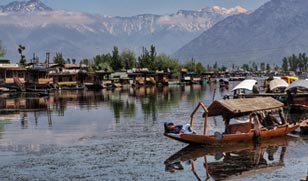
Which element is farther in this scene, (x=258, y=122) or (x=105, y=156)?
(x=258, y=122)

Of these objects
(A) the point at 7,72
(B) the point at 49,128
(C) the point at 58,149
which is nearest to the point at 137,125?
(B) the point at 49,128

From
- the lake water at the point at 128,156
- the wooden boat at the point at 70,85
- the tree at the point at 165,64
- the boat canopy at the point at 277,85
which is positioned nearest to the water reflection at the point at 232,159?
the lake water at the point at 128,156

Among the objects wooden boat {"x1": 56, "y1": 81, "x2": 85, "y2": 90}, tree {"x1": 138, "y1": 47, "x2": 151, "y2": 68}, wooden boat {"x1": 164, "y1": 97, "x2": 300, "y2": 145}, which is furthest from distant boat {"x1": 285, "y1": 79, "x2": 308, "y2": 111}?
tree {"x1": 138, "y1": 47, "x2": 151, "y2": 68}

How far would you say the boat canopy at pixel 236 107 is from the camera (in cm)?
2931

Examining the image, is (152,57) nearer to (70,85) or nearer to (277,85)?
(70,85)

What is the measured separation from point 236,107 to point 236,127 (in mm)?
1256

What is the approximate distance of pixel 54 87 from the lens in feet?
350

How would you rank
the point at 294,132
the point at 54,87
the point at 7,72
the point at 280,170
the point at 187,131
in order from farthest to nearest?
the point at 54,87
the point at 7,72
the point at 294,132
the point at 187,131
the point at 280,170

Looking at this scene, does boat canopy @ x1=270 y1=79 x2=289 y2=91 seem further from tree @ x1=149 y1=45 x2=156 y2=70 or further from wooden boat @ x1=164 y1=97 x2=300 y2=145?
tree @ x1=149 y1=45 x2=156 y2=70

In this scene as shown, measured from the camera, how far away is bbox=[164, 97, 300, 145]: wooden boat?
92.1 ft

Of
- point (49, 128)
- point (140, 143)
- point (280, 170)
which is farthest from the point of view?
point (49, 128)

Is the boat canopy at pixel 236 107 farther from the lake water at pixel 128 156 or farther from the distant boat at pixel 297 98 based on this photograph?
the distant boat at pixel 297 98

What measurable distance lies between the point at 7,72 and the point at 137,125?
218ft

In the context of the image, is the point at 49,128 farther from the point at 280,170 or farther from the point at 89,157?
the point at 280,170
